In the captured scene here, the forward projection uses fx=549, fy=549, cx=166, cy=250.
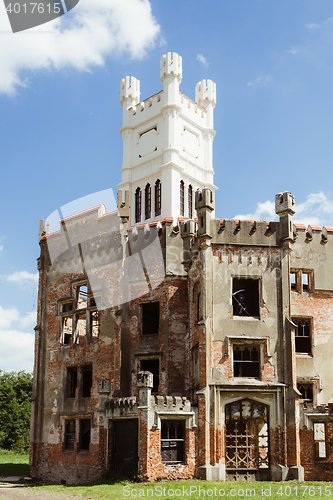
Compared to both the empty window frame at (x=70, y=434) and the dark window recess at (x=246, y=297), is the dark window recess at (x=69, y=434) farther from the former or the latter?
the dark window recess at (x=246, y=297)

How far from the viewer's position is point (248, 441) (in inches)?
834

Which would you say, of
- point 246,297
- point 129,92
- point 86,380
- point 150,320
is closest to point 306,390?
point 246,297

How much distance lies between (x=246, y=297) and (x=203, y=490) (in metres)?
9.87

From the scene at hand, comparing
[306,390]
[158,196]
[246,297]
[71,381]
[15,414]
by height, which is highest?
[158,196]

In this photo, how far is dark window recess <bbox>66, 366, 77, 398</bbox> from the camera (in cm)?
2745

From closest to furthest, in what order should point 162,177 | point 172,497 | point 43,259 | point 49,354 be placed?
point 172,497 → point 49,354 → point 43,259 → point 162,177

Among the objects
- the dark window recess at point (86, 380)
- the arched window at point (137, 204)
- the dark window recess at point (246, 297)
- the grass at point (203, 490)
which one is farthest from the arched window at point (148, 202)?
the grass at point (203, 490)

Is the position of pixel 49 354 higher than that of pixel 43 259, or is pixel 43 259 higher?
pixel 43 259

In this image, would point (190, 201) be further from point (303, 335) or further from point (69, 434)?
→ point (69, 434)

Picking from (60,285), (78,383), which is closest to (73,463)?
(78,383)

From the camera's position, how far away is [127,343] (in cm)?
2558

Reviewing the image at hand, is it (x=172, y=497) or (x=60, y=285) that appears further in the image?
(x=60, y=285)

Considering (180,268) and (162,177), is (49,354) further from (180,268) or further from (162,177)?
(162,177)

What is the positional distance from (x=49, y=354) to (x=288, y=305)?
13111mm
